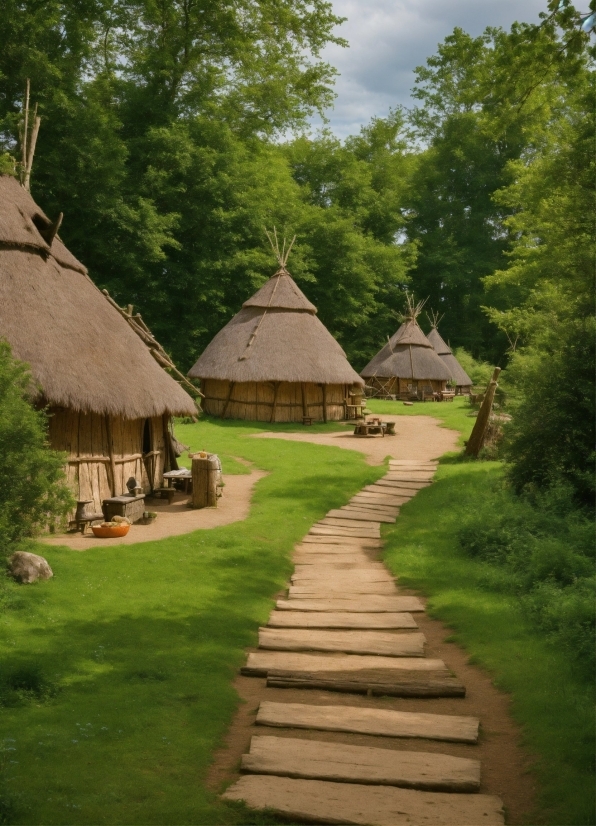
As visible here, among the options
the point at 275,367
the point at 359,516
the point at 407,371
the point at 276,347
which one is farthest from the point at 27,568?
the point at 407,371

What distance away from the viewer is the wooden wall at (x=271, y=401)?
3111 centimetres

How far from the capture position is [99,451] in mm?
15898


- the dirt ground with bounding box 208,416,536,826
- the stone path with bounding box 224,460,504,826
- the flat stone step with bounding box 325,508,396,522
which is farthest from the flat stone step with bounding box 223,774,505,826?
the flat stone step with bounding box 325,508,396,522

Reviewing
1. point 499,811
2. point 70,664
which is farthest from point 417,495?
point 499,811

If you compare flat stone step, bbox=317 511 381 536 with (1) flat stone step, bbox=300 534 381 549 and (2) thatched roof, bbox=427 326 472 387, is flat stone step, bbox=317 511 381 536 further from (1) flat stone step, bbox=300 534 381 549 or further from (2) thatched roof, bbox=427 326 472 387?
(2) thatched roof, bbox=427 326 472 387

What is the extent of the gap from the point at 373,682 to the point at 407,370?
37.3 metres

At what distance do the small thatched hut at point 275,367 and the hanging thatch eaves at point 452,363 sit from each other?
709 inches

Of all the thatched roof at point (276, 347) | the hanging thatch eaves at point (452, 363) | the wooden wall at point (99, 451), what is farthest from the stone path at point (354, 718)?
the hanging thatch eaves at point (452, 363)

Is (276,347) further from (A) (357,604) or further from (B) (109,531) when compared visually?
(A) (357,604)

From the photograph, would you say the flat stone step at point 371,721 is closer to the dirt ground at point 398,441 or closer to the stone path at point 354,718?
the stone path at point 354,718

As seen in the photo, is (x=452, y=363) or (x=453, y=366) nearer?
(x=453, y=366)

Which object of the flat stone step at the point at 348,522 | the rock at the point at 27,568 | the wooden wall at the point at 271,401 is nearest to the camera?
the rock at the point at 27,568

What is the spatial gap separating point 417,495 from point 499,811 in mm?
12671

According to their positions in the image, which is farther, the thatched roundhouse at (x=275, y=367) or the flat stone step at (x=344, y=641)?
the thatched roundhouse at (x=275, y=367)
